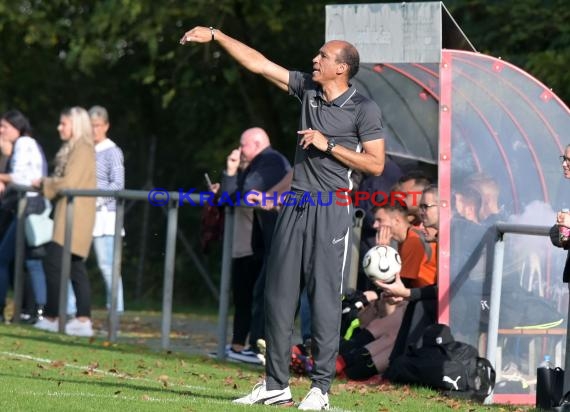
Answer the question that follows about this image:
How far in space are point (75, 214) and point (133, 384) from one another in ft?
18.2

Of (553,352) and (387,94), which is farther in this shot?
(387,94)

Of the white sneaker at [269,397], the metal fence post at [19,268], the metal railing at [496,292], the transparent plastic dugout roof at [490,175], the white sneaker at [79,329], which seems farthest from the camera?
the metal fence post at [19,268]

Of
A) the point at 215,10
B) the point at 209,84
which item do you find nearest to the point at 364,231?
the point at 215,10

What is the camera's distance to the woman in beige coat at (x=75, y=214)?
15.3 metres

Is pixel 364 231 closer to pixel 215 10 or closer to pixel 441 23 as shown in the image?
pixel 441 23

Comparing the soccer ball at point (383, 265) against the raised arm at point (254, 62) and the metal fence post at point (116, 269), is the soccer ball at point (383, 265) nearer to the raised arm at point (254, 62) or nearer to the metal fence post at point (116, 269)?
the raised arm at point (254, 62)

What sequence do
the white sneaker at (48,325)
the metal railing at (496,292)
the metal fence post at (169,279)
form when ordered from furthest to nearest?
the white sneaker at (48,325) < the metal fence post at (169,279) < the metal railing at (496,292)

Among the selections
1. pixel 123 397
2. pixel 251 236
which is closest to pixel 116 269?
pixel 251 236

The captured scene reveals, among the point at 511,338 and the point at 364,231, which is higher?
the point at 364,231

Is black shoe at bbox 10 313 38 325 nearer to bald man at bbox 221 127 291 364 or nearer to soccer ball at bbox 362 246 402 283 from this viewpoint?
bald man at bbox 221 127 291 364

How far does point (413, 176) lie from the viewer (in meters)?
12.4

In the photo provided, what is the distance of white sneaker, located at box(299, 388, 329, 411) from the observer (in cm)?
860

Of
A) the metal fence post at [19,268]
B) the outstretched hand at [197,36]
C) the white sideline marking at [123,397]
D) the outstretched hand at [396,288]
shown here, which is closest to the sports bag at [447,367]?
the outstretched hand at [396,288]

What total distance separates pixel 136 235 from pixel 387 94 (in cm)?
991
